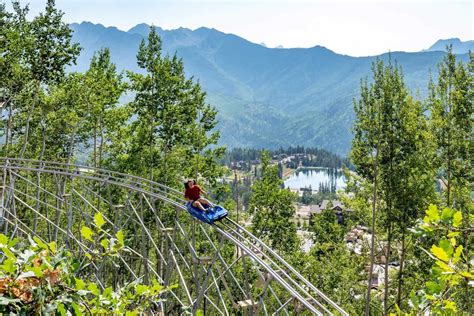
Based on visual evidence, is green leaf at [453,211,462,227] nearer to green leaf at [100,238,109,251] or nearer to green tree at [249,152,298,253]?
green leaf at [100,238,109,251]

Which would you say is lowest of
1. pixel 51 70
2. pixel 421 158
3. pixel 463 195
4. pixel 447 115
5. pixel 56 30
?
pixel 463 195

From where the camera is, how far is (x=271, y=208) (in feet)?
88.2

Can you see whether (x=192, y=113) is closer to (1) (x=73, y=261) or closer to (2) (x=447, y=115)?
(2) (x=447, y=115)

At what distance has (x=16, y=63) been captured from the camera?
2066 centimetres

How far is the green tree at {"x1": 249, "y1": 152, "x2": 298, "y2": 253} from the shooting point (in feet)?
86.6

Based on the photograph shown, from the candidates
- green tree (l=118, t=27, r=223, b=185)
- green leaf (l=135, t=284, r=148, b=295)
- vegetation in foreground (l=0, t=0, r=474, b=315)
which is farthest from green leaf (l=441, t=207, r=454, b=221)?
green tree (l=118, t=27, r=223, b=185)

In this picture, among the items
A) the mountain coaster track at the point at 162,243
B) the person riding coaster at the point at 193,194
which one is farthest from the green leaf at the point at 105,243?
the person riding coaster at the point at 193,194

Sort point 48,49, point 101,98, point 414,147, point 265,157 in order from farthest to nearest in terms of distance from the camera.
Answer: point 265,157 → point 101,98 → point 48,49 → point 414,147

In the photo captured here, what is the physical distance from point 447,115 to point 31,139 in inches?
897

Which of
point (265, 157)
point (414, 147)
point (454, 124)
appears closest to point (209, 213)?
point (414, 147)

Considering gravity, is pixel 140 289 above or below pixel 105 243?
below

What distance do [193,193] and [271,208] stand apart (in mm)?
16838

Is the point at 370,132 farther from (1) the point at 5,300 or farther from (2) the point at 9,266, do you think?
(1) the point at 5,300

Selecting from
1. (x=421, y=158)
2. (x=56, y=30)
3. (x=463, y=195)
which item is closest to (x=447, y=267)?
(x=421, y=158)
